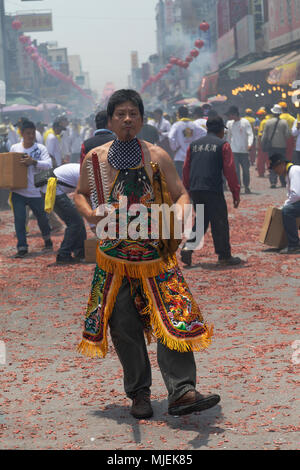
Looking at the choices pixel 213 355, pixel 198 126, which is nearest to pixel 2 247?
pixel 198 126

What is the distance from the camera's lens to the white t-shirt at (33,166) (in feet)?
39.1

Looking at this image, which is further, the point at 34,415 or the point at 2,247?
the point at 2,247

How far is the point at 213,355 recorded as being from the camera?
651 cm

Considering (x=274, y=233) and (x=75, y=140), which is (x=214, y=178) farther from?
(x=75, y=140)

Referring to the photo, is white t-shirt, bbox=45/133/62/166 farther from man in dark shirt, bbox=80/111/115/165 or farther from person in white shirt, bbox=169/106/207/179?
man in dark shirt, bbox=80/111/115/165

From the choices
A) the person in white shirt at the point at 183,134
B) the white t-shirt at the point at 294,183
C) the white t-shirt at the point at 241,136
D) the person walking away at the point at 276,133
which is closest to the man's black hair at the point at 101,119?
the white t-shirt at the point at 294,183

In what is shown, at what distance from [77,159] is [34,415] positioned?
73.5 ft

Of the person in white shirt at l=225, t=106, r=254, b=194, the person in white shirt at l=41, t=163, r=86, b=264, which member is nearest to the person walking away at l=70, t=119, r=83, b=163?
the person in white shirt at l=225, t=106, r=254, b=194

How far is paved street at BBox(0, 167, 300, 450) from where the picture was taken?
4758 millimetres

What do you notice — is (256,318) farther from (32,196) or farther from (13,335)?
(32,196)

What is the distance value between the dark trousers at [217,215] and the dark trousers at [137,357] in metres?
5.45

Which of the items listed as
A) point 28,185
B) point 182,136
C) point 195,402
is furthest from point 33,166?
point 195,402

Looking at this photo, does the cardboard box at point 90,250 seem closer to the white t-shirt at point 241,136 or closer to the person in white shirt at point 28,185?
the person in white shirt at point 28,185

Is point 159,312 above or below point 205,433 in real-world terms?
above
